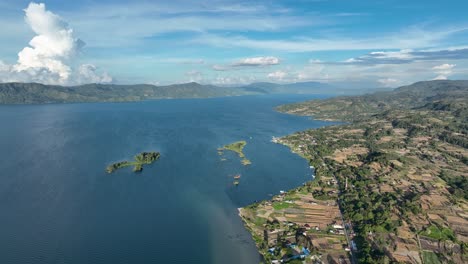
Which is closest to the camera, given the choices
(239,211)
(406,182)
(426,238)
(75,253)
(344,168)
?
(75,253)

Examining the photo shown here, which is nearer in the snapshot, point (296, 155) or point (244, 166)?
point (244, 166)

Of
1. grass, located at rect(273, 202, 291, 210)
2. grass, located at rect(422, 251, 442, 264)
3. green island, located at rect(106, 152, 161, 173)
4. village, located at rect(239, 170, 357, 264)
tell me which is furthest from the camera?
green island, located at rect(106, 152, 161, 173)

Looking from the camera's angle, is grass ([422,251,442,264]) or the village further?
the village

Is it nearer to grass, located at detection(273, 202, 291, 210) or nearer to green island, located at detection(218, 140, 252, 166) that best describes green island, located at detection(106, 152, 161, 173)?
green island, located at detection(218, 140, 252, 166)

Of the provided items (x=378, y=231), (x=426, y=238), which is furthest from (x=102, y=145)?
(x=426, y=238)

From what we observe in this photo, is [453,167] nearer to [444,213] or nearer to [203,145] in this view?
[444,213]

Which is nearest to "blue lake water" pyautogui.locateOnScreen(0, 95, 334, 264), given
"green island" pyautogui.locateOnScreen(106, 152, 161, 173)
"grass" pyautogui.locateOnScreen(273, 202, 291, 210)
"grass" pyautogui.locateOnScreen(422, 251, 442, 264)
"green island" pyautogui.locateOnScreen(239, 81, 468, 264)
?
"green island" pyautogui.locateOnScreen(106, 152, 161, 173)

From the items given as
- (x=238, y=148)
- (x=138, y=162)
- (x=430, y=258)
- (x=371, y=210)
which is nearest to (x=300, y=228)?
(x=371, y=210)

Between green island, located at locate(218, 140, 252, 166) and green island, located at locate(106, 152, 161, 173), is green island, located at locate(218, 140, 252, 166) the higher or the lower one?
the lower one
